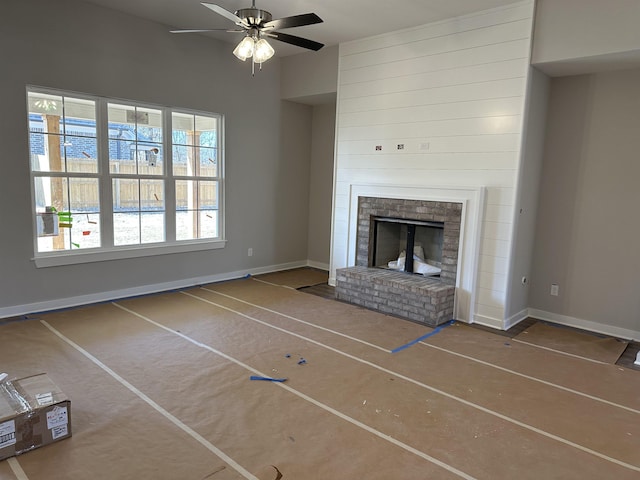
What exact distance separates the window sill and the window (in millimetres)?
10

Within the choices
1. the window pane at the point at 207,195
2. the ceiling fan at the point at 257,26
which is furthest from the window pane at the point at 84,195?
the ceiling fan at the point at 257,26

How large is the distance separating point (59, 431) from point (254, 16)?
2989 millimetres

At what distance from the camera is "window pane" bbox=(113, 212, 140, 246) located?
498cm

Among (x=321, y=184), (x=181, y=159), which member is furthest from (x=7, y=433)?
(x=321, y=184)

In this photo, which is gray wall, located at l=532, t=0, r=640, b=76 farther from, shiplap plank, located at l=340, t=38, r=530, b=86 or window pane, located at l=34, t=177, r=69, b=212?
window pane, located at l=34, t=177, r=69, b=212

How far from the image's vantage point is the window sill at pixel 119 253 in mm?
4453

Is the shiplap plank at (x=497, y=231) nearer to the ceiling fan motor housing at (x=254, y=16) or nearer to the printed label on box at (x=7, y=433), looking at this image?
the ceiling fan motor housing at (x=254, y=16)

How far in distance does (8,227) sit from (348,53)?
438 cm

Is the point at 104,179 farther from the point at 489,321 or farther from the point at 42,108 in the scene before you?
the point at 489,321

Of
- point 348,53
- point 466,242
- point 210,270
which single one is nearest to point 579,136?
point 466,242

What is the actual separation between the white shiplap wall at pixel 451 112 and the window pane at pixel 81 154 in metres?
3.04

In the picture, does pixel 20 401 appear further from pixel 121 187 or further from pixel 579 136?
pixel 579 136

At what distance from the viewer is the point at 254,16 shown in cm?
311

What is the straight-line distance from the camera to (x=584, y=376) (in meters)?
3.44
